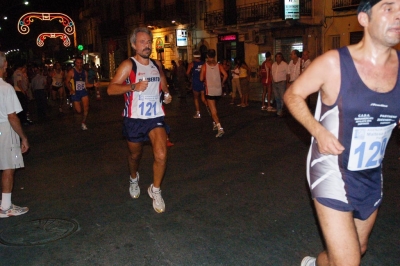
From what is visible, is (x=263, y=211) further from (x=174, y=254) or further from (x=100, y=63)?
(x=100, y=63)

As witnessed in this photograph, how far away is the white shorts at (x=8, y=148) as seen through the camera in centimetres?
511

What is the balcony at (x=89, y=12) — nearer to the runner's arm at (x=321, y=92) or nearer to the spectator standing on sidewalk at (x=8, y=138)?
the spectator standing on sidewalk at (x=8, y=138)

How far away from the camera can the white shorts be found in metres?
5.11

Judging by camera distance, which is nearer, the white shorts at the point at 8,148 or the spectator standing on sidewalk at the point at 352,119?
the spectator standing on sidewalk at the point at 352,119

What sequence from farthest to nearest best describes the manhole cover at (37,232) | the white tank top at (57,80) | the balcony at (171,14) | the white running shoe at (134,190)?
the balcony at (171,14) < the white tank top at (57,80) < the white running shoe at (134,190) < the manhole cover at (37,232)

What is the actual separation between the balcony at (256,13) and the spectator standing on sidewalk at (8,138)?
885 inches

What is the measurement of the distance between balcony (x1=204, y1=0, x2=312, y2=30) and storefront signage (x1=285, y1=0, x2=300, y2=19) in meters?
0.30

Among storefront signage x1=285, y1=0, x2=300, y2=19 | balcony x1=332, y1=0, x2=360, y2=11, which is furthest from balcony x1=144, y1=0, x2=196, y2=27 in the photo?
balcony x1=332, y1=0, x2=360, y2=11

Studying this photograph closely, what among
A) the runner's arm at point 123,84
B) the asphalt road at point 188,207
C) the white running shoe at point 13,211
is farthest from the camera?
the white running shoe at point 13,211

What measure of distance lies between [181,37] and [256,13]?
26.7 ft

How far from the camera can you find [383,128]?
8.86 ft

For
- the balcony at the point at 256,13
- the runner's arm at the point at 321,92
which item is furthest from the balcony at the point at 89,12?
the runner's arm at the point at 321,92

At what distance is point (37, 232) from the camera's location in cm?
465

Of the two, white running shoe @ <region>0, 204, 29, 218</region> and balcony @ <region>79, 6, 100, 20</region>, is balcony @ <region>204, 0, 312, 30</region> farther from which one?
balcony @ <region>79, 6, 100, 20</region>
